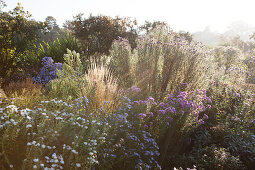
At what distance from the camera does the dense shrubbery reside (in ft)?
8.57

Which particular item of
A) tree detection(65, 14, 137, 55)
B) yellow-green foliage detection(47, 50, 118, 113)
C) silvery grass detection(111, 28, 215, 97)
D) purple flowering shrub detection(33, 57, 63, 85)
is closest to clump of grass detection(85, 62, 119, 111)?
yellow-green foliage detection(47, 50, 118, 113)

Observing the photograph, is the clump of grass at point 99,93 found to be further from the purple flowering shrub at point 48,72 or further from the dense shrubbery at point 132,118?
the purple flowering shrub at point 48,72

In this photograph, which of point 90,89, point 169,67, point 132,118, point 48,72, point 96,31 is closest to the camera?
point 132,118

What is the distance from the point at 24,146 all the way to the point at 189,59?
167 inches

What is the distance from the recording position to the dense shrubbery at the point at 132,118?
2.61m

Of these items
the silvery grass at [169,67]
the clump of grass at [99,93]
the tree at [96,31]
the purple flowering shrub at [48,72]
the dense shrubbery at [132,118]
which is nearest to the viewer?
the dense shrubbery at [132,118]

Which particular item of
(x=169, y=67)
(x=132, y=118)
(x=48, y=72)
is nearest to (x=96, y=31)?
(x=48, y=72)

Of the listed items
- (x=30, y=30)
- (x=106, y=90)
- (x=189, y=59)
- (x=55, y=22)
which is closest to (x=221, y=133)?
(x=189, y=59)

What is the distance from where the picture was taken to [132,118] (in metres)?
3.88

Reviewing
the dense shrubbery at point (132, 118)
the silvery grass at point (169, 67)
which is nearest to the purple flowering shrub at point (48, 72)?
the dense shrubbery at point (132, 118)

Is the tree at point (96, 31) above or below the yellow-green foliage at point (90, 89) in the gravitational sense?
above

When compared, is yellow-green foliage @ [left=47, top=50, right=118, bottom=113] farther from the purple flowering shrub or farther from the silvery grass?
the purple flowering shrub

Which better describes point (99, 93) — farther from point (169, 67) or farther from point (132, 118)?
point (169, 67)

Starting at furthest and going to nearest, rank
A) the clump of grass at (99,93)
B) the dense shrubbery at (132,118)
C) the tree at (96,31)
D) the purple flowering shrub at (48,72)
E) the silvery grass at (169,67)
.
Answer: the tree at (96,31) → the purple flowering shrub at (48,72) → the silvery grass at (169,67) → the clump of grass at (99,93) → the dense shrubbery at (132,118)
